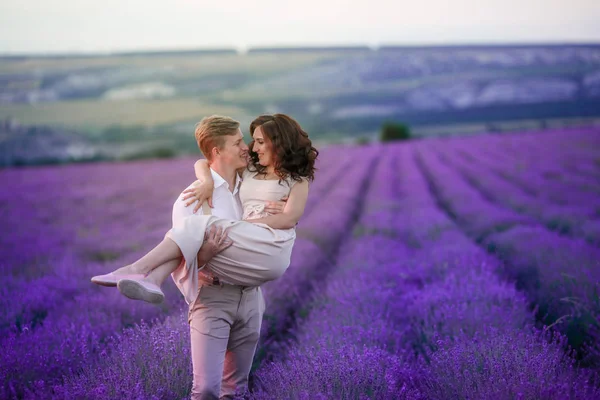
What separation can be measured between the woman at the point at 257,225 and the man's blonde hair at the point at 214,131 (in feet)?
0.33

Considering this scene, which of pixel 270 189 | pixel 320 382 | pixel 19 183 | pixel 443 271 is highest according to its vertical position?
pixel 270 189

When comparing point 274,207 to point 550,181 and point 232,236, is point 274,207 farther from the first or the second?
point 550,181

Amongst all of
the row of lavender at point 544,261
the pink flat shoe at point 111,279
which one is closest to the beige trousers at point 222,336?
the pink flat shoe at point 111,279

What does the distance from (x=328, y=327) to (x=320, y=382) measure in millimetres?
959

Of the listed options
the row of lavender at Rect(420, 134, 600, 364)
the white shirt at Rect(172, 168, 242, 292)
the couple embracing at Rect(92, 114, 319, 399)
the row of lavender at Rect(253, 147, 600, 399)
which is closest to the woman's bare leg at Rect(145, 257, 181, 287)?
the couple embracing at Rect(92, 114, 319, 399)

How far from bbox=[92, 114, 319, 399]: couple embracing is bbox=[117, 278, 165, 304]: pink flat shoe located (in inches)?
3.4

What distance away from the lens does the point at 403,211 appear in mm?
8688

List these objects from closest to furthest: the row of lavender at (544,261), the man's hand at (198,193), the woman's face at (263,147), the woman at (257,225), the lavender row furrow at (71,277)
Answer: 1. the woman at (257,225)
2. the man's hand at (198,193)
3. the woman's face at (263,147)
4. the lavender row furrow at (71,277)
5. the row of lavender at (544,261)

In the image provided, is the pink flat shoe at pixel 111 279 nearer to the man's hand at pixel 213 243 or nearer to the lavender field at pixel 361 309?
the man's hand at pixel 213 243

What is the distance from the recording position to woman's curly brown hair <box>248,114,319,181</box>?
2408 mm

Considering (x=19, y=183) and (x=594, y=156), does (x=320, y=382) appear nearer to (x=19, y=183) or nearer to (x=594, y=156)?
(x=19, y=183)

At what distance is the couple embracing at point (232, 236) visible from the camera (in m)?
2.18

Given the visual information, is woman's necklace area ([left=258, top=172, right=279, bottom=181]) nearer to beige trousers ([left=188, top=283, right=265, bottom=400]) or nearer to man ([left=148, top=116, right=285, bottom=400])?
man ([left=148, top=116, right=285, bottom=400])

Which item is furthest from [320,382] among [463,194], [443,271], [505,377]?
[463,194]
